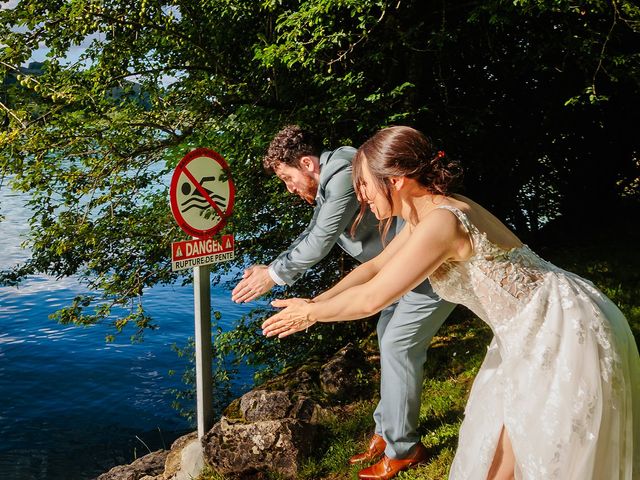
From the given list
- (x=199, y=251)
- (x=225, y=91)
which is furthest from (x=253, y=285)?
(x=225, y=91)

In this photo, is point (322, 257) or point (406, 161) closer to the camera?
point (406, 161)

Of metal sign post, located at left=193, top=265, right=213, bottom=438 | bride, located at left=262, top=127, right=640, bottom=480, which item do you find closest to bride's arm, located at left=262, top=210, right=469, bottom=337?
bride, located at left=262, top=127, right=640, bottom=480

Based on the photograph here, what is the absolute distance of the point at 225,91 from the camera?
623 centimetres

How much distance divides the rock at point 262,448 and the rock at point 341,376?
2.76 ft

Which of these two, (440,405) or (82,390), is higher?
(440,405)

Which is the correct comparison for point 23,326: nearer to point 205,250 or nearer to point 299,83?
point 299,83

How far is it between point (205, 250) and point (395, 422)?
1.73 metres

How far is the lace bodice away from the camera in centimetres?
222

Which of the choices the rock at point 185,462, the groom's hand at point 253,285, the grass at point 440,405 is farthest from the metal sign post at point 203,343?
the groom's hand at point 253,285

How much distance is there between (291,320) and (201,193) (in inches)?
70.5

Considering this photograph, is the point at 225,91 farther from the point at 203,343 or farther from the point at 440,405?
the point at 440,405

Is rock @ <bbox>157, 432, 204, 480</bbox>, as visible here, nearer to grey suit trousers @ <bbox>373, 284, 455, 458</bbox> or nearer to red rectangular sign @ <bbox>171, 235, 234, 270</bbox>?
red rectangular sign @ <bbox>171, 235, 234, 270</bbox>

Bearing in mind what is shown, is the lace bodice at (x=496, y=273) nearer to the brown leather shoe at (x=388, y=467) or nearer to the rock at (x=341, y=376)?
the brown leather shoe at (x=388, y=467)

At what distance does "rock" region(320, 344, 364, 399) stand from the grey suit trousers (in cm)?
158
